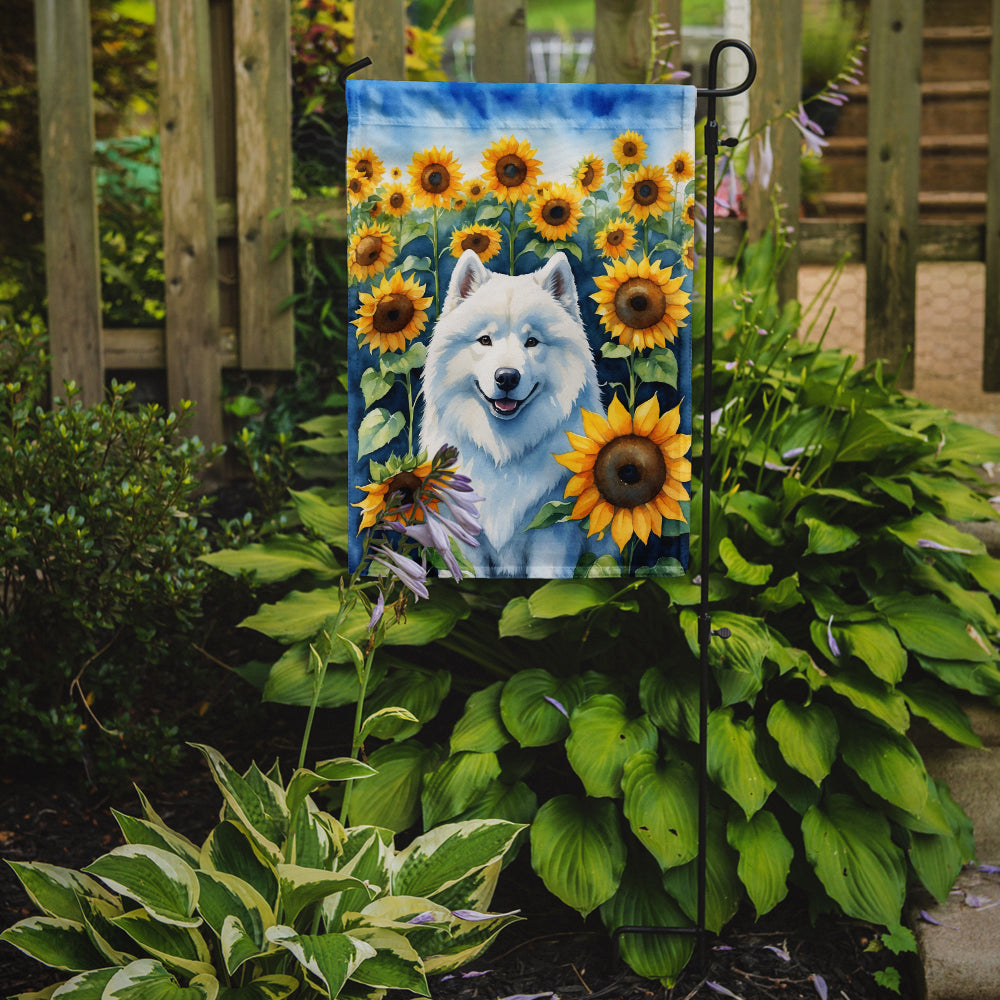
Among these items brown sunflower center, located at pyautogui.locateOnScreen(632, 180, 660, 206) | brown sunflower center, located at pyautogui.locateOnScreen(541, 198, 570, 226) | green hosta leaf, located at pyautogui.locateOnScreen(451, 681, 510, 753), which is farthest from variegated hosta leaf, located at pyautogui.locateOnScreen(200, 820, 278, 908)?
brown sunflower center, located at pyautogui.locateOnScreen(632, 180, 660, 206)

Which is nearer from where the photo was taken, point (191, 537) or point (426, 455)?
point (426, 455)

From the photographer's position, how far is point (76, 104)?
313 centimetres

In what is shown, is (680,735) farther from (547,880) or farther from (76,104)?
(76,104)

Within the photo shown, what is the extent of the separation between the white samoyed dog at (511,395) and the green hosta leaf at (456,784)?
0.37 meters

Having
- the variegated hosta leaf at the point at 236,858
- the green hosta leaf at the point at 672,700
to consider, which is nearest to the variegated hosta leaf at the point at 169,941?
the variegated hosta leaf at the point at 236,858

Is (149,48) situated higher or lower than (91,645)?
higher

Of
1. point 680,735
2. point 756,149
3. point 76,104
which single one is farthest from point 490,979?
point 76,104

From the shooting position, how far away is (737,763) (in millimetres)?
1854

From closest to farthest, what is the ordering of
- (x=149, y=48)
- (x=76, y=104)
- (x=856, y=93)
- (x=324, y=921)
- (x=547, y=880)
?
(x=324, y=921), (x=547, y=880), (x=76, y=104), (x=149, y=48), (x=856, y=93)

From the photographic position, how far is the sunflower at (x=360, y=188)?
1.80 meters

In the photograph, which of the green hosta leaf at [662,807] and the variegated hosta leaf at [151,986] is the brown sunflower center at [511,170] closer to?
the green hosta leaf at [662,807]

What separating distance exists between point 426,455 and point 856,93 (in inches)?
211

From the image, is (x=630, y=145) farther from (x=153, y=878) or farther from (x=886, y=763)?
(x=153, y=878)

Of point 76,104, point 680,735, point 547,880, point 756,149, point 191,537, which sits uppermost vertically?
point 76,104
